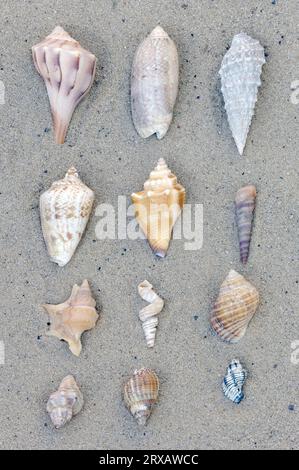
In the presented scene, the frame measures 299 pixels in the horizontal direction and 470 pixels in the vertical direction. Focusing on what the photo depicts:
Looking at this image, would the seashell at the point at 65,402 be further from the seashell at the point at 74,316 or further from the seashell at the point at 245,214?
the seashell at the point at 245,214

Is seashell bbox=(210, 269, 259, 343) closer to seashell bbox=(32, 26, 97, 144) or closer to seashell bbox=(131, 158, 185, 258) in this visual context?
seashell bbox=(131, 158, 185, 258)

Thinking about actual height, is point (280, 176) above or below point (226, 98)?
below

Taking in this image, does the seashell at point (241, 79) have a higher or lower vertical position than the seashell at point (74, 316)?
higher

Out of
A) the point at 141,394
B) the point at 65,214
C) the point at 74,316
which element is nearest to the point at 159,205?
the point at 65,214

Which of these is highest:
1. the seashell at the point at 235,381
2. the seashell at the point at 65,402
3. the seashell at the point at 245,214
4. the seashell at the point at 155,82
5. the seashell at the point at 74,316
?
the seashell at the point at 155,82

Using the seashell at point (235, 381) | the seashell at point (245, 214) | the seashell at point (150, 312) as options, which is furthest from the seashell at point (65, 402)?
the seashell at point (245, 214)

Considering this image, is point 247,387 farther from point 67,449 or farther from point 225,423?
point 67,449

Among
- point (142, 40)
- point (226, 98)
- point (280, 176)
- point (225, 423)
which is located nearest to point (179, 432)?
point (225, 423)
